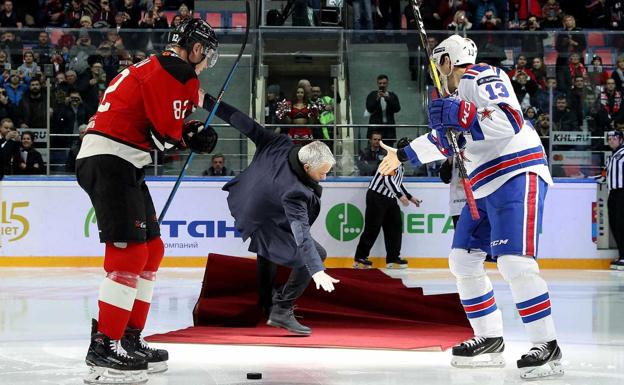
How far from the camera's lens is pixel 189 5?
15.7m

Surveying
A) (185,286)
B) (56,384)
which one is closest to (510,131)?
(56,384)

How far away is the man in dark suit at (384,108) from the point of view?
12.0 meters

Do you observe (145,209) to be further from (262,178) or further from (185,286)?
(185,286)

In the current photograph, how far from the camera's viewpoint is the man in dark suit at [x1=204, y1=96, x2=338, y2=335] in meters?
6.15

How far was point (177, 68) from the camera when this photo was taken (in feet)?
15.6

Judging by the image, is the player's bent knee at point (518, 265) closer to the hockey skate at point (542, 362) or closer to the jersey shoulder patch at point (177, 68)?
the hockey skate at point (542, 362)

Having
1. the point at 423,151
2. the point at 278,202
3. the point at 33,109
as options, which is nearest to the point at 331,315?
the point at 278,202

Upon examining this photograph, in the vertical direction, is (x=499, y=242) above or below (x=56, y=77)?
below

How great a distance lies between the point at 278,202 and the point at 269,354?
111 cm

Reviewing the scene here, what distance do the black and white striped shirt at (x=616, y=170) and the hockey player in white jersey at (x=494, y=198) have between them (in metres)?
6.48

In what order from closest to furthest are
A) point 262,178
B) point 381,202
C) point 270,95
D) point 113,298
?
point 113,298, point 262,178, point 381,202, point 270,95

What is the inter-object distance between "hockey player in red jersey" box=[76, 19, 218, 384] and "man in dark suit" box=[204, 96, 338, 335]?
123cm

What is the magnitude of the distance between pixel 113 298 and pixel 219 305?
2.10m

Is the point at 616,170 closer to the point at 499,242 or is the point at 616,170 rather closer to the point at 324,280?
the point at 499,242
